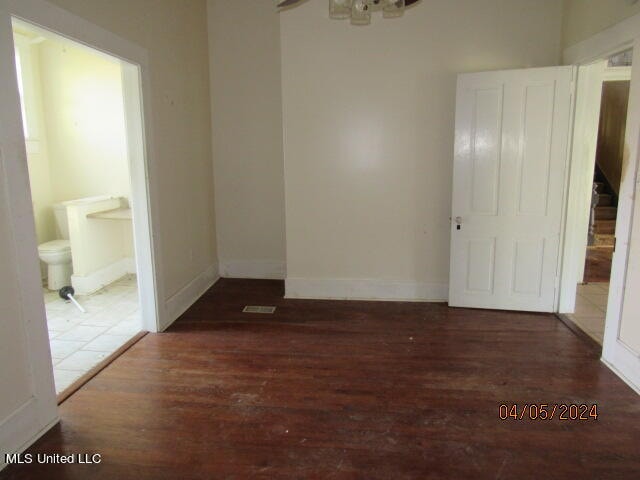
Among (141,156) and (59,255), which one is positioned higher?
(141,156)

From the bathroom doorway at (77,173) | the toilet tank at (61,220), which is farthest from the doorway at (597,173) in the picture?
the toilet tank at (61,220)

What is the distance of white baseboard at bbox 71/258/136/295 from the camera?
14.6 feet

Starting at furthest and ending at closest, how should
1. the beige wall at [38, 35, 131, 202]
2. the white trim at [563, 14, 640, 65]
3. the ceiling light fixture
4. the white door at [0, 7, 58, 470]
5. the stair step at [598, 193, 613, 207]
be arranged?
1. the stair step at [598, 193, 613, 207]
2. the beige wall at [38, 35, 131, 202]
3. the white trim at [563, 14, 640, 65]
4. the ceiling light fixture
5. the white door at [0, 7, 58, 470]

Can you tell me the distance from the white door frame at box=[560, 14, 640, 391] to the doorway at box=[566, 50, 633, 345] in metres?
0.19

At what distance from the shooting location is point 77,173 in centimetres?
483

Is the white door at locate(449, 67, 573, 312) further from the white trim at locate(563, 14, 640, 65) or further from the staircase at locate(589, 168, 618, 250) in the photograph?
the staircase at locate(589, 168, 618, 250)

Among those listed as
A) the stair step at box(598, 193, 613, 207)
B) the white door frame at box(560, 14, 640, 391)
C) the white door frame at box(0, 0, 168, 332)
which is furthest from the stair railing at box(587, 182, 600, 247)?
the white door frame at box(0, 0, 168, 332)

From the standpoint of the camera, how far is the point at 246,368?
2912 mm

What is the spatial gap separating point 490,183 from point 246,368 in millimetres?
2586

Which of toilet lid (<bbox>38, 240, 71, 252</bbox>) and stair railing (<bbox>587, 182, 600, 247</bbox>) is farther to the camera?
stair railing (<bbox>587, 182, 600, 247</bbox>)

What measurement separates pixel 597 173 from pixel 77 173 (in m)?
8.21

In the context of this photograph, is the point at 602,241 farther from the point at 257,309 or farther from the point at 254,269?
the point at 257,309

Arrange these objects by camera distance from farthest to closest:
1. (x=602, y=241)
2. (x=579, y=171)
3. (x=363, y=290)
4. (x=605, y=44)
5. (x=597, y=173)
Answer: (x=597, y=173)
(x=602, y=241)
(x=363, y=290)
(x=579, y=171)
(x=605, y=44)
